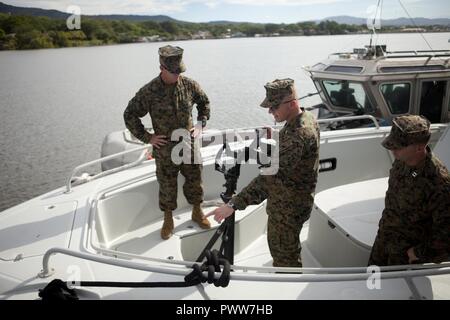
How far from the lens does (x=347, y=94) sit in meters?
6.90

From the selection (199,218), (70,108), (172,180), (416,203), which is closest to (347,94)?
(199,218)

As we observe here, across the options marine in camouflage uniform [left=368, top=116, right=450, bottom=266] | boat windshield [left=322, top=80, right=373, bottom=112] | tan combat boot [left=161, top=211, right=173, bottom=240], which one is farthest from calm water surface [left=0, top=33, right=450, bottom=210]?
marine in camouflage uniform [left=368, top=116, right=450, bottom=266]

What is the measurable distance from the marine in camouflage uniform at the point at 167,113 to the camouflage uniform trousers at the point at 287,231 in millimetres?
935

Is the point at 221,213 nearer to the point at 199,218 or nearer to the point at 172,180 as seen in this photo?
the point at 172,180

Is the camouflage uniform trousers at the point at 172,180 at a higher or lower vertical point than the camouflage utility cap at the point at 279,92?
lower

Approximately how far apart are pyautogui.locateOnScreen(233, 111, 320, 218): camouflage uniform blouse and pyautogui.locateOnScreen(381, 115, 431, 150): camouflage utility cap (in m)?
0.46

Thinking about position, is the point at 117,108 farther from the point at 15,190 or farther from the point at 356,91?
the point at 356,91

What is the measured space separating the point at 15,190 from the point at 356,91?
791 cm

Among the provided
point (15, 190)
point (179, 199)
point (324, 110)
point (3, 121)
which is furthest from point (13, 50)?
point (179, 199)

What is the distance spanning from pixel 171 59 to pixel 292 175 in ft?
3.90

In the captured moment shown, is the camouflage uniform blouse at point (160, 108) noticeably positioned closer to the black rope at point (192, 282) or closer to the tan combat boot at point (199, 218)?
the tan combat boot at point (199, 218)

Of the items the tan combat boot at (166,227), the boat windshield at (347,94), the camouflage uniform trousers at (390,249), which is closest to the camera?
the camouflage uniform trousers at (390,249)

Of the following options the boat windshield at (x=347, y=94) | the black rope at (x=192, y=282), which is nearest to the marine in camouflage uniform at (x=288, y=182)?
the black rope at (x=192, y=282)

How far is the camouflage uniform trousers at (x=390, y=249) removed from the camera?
1.80 meters
